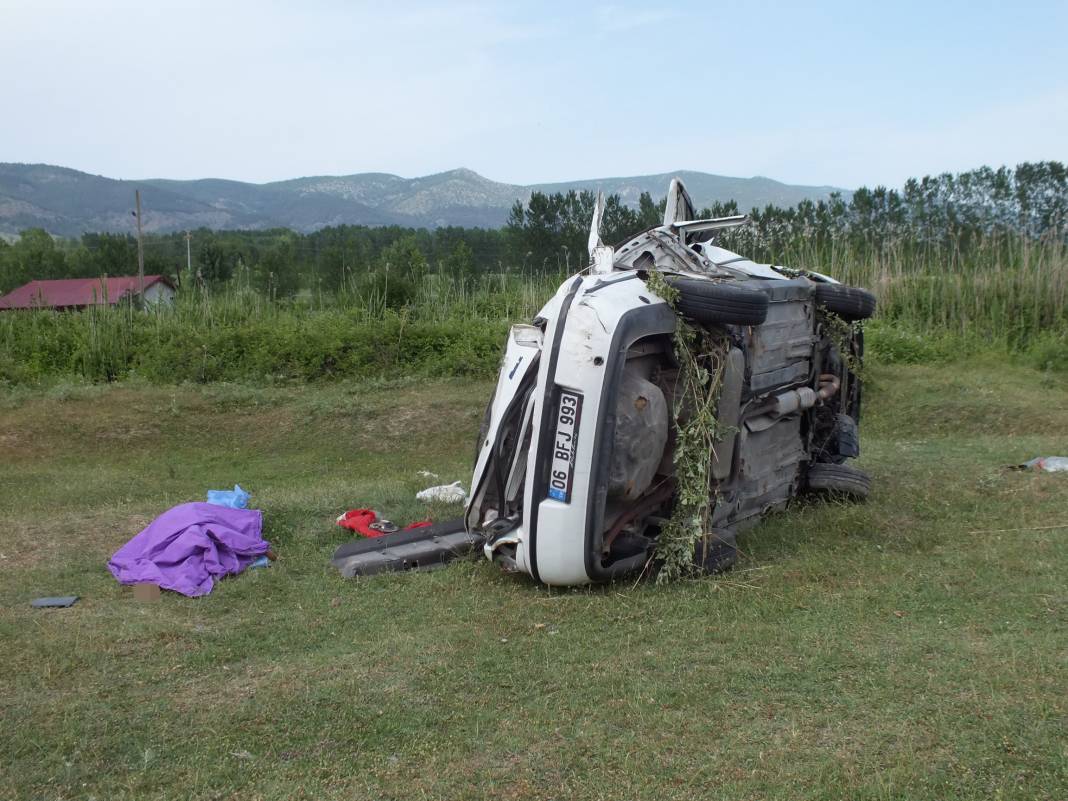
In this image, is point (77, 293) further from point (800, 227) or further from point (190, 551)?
point (190, 551)

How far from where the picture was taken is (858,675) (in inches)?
176

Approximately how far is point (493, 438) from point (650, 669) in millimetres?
2013

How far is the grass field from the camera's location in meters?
3.71

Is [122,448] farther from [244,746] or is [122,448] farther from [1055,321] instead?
[1055,321]

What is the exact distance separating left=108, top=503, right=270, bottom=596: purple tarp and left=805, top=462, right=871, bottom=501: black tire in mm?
4060

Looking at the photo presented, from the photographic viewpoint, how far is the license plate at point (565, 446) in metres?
5.69

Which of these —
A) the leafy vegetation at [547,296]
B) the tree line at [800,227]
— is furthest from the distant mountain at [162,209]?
the leafy vegetation at [547,296]

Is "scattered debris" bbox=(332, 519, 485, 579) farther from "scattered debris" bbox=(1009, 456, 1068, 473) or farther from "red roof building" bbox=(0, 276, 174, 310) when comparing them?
"red roof building" bbox=(0, 276, 174, 310)

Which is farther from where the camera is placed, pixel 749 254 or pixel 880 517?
pixel 749 254

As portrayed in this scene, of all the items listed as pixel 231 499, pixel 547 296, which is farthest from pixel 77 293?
pixel 231 499

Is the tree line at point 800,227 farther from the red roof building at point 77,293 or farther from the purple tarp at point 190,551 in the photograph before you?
the purple tarp at point 190,551

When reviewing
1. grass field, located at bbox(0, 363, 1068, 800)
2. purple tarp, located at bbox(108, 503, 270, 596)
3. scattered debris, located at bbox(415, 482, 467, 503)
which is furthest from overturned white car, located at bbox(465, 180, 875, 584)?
scattered debris, located at bbox(415, 482, 467, 503)

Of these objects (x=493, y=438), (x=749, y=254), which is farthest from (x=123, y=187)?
(x=493, y=438)

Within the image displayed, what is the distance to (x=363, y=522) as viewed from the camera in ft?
24.9
